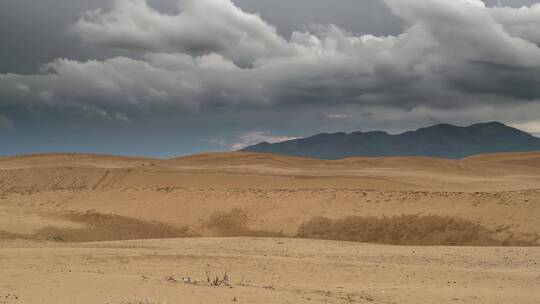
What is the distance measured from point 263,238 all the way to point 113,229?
29.2 feet

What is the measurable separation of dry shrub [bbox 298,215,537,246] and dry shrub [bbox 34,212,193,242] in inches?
283

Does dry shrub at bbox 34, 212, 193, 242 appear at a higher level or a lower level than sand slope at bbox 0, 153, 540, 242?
lower

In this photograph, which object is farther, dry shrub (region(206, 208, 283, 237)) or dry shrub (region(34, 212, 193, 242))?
dry shrub (region(206, 208, 283, 237))

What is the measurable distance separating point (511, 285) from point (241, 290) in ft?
26.2

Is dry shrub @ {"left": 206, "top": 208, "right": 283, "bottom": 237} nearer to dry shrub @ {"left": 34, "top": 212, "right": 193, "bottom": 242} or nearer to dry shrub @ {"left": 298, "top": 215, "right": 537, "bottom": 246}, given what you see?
dry shrub @ {"left": 34, "top": 212, "right": 193, "bottom": 242}

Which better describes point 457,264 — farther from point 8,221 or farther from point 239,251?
point 8,221

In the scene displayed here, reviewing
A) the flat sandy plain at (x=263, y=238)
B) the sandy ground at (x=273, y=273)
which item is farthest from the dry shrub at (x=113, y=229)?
the sandy ground at (x=273, y=273)

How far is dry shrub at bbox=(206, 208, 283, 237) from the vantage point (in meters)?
27.0

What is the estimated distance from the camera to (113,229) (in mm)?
27516

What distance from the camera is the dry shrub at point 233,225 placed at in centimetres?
2700

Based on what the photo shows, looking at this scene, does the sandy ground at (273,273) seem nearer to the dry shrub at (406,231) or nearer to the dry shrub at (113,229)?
the dry shrub at (406,231)

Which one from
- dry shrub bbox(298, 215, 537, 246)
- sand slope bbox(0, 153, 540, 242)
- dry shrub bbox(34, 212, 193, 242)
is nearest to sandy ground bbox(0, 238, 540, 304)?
dry shrub bbox(298, 215, 537, 246)

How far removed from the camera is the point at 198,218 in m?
28.8

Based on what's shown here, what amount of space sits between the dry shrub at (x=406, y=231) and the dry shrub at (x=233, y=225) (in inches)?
92.8
